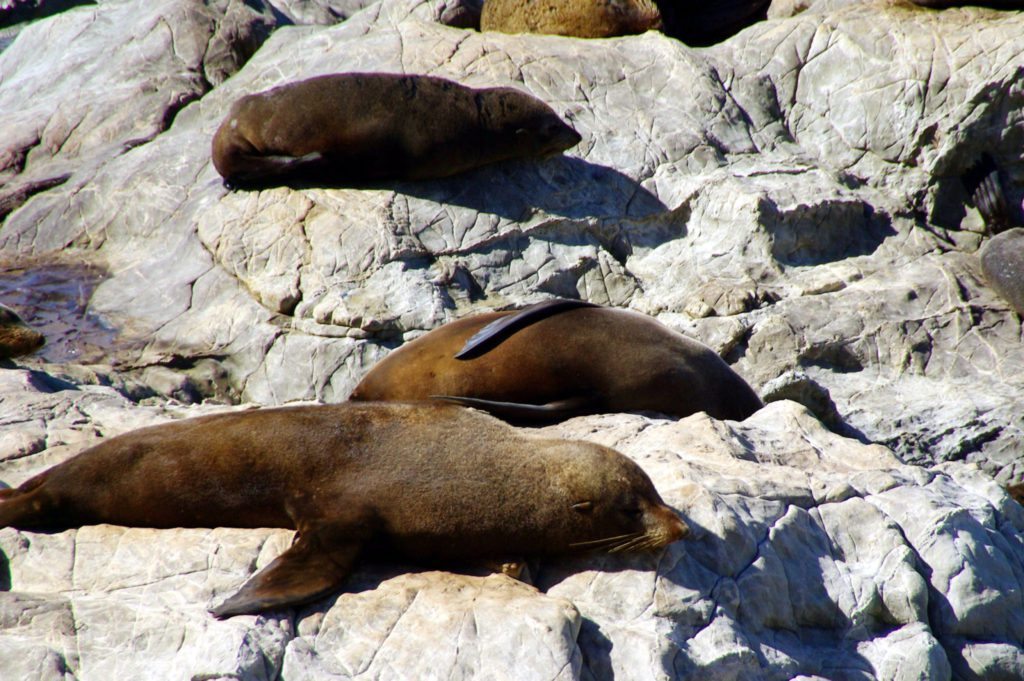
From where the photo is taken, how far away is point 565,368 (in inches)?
244

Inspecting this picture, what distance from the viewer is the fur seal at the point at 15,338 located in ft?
22.7

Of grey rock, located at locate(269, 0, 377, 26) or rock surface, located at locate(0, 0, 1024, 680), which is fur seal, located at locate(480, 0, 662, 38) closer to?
rock surface, located at locate(0, 0, 1024, 680)

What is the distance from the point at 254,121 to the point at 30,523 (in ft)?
18.5

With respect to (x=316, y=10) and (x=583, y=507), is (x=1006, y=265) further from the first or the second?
(x=316, y=10)

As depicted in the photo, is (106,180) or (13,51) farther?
(13,51)

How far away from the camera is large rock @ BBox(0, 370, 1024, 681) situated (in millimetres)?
3578

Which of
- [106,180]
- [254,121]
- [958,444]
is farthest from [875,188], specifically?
[106,180]

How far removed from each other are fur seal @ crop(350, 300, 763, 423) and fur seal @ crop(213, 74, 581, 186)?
310cm

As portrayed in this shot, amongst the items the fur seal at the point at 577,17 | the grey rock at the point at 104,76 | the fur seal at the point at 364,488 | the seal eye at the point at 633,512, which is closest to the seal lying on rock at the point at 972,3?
the fur seal at the point at 577,17

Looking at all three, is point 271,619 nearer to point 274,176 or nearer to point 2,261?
point 274,176

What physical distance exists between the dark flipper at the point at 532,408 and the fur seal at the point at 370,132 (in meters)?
3.70

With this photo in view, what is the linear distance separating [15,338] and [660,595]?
4.79 meters

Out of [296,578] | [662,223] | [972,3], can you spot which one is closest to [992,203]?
[972,3]

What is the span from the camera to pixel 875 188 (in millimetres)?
10125
